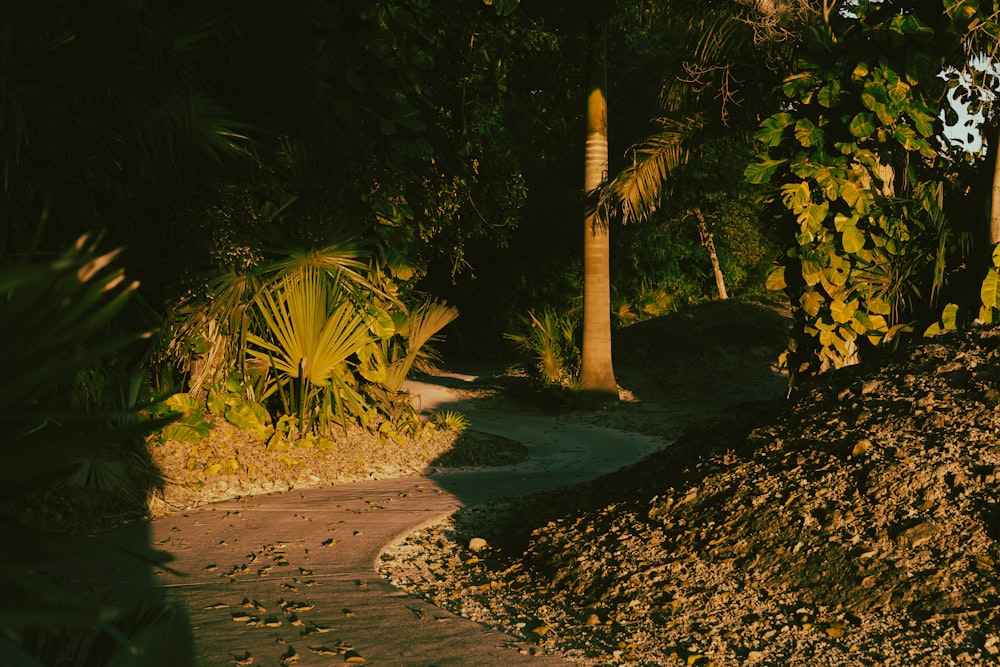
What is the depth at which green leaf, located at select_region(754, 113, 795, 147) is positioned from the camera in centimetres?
729

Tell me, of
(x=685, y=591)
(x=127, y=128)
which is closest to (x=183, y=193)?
(x=127, y=128)

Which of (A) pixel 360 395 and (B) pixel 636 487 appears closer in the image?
(B) pixel 636 487

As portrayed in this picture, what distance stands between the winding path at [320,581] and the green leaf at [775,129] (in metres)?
3.44

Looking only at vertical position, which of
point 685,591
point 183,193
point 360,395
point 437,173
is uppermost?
point 437,173

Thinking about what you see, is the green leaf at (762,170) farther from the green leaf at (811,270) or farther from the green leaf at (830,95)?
the green leaf at (811,270)

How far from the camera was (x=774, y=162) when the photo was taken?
24.5ft

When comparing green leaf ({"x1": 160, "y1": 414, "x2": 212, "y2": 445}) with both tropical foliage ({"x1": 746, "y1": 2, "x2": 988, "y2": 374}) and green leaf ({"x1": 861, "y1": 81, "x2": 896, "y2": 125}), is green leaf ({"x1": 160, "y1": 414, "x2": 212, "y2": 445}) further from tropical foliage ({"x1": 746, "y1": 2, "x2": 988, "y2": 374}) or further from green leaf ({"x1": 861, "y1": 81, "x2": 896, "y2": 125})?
green leaf ({"x1": 861, "y1": 81, "x2": 896, "y2": 125})

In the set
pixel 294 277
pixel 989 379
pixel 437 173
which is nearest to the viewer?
pixel 989 379

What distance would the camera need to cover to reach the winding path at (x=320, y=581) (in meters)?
4.12

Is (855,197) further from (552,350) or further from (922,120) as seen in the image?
(552,350)

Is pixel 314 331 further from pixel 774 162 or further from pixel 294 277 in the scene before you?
pixel 774 162

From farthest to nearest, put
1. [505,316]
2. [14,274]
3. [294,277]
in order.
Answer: [505,316]
[294,277]
[14,274]

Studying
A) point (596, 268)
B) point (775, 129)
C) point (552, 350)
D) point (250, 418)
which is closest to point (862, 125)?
point (775, 129)

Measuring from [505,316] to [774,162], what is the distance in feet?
57.4
